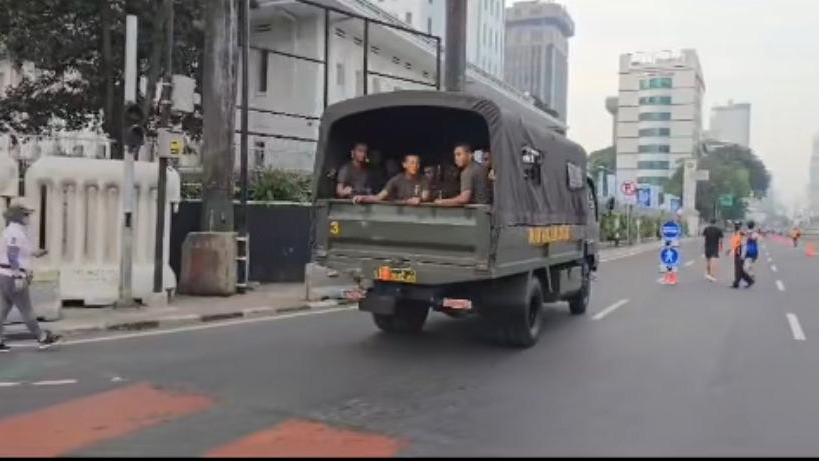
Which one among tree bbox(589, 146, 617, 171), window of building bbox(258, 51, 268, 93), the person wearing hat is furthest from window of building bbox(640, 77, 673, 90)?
the person wearing hat

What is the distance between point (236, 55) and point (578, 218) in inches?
285

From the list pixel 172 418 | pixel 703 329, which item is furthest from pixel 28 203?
pixel 703 329

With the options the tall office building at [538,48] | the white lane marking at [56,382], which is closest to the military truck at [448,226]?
the white lane marking at [56,382]

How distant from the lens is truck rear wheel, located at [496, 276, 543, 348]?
33.8 feet

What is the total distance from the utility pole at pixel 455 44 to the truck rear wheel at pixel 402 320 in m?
11.0

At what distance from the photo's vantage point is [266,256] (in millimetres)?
18078

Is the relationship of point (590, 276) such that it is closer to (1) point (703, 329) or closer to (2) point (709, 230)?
(1) point (703, 329)

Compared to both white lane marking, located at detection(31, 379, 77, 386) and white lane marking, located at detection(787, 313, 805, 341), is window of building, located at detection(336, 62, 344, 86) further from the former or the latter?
white lane marking, located at detection(31, 379, 77, 386)

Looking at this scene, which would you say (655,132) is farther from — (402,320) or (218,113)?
(402,320)

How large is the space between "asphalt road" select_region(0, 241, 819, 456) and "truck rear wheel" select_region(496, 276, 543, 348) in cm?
22

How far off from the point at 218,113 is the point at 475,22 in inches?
3129

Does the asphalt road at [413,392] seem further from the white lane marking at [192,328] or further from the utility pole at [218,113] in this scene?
the utility pole at [218,113]

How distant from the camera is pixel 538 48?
13900 cm

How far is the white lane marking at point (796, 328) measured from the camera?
39.8 ft
